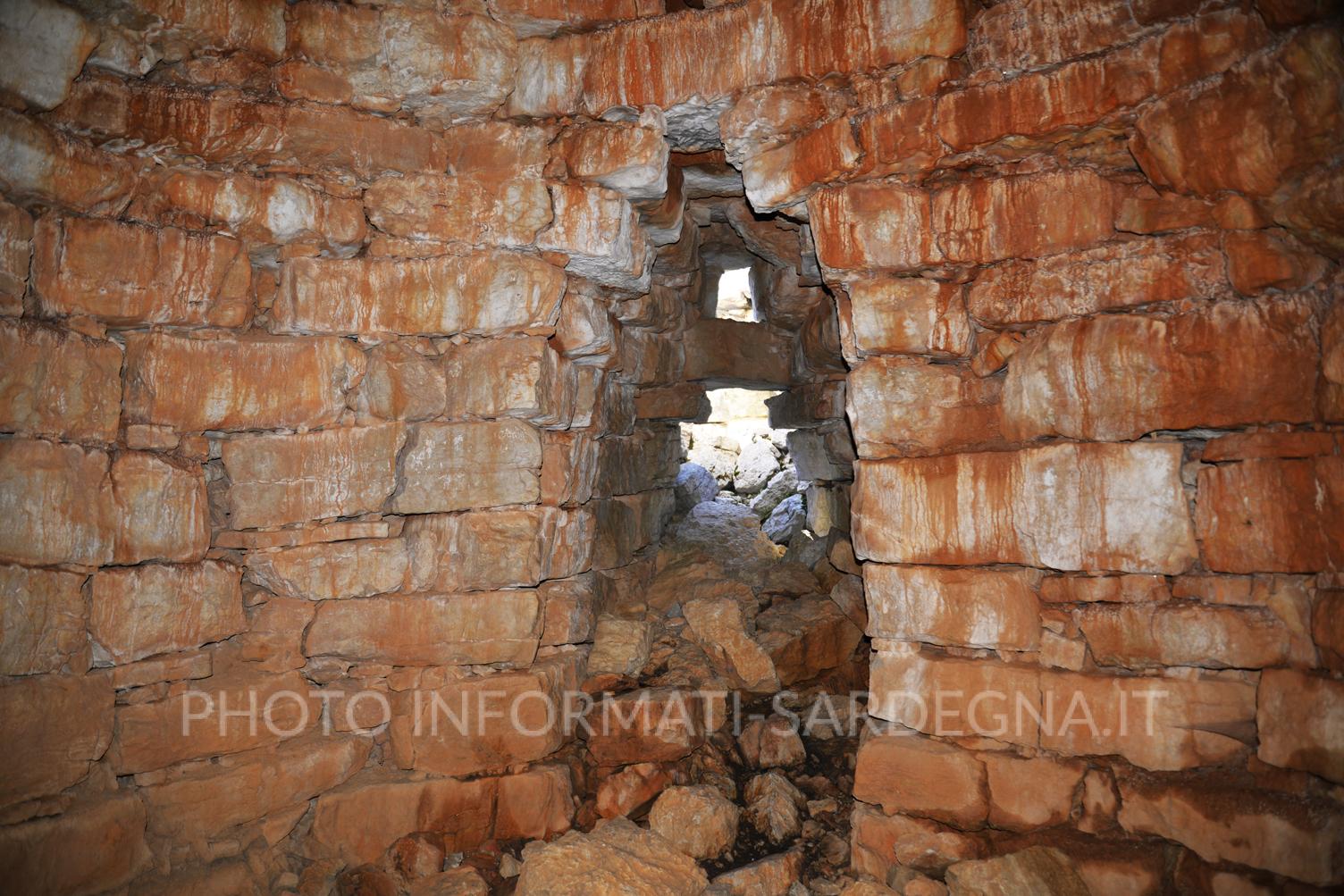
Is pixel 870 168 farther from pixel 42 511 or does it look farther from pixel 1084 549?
pixel 42 511

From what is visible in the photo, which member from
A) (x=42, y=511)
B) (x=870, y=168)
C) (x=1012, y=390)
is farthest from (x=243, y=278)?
(x=1012, y=390)

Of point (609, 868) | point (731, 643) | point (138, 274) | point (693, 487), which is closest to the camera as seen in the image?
point (609, 868)

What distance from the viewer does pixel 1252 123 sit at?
316cm

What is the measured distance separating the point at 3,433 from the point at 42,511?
14.9 inches

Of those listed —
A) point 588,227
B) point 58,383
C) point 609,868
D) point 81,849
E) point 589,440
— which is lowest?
point 609,868

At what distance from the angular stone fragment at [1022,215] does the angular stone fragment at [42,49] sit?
4.19m

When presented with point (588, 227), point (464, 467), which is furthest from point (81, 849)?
point (588, 227)

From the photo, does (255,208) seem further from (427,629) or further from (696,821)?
(696,821)

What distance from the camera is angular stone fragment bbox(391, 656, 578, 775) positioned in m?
4.27

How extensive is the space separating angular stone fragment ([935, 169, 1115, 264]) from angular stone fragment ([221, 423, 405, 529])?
10.3 ft

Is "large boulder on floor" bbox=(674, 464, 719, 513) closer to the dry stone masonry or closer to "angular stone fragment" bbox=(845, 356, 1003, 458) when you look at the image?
the dry stone masonry

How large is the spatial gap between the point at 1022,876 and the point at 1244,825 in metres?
0.91

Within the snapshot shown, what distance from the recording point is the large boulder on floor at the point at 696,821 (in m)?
4.09

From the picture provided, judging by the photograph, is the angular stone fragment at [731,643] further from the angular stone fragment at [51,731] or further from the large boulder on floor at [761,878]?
the angular stone fragment at [51,731]
